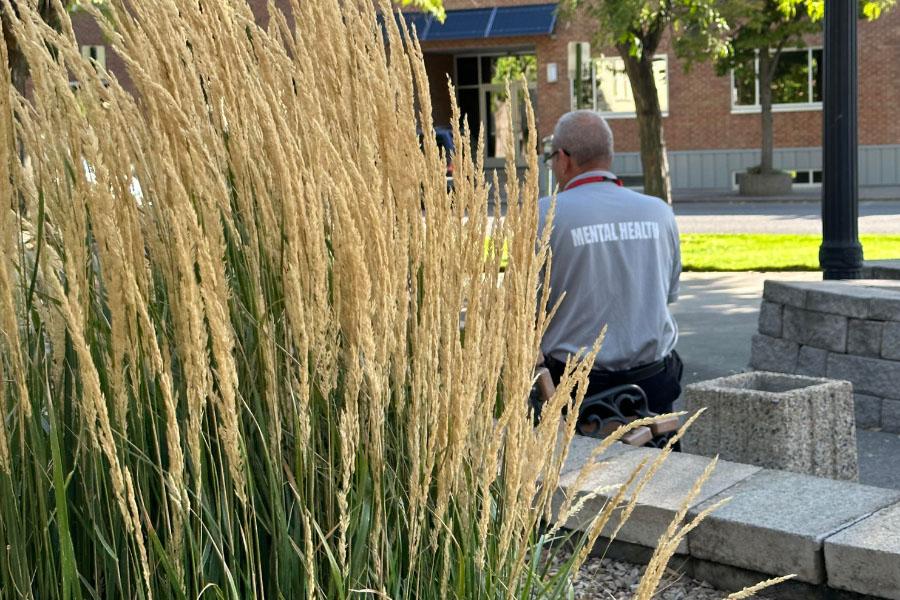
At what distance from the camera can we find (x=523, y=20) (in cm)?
3466

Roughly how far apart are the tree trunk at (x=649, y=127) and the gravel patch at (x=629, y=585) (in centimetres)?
1568

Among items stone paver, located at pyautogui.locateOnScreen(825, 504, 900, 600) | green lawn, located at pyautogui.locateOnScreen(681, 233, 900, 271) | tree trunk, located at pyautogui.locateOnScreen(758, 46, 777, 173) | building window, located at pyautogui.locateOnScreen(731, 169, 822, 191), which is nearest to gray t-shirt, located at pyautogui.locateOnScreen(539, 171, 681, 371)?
stone paver, located at pyautogui.locateOnScreen(825, 504, 900, 600)

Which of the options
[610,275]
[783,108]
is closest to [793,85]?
[783,108]

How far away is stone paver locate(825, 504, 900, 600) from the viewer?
308 cm

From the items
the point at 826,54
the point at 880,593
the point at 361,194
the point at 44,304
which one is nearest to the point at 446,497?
the point at 361,194

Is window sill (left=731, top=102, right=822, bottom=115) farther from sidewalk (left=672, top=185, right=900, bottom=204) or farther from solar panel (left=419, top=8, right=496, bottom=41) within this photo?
solar panel (left=419, top=8, right=496, bottom=41)

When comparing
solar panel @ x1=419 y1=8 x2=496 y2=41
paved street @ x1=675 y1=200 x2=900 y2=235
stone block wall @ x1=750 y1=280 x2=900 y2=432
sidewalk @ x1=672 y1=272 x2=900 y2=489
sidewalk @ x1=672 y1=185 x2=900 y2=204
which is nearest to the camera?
sidewalk @ x1=672 y1=272 x2=900 y2=489

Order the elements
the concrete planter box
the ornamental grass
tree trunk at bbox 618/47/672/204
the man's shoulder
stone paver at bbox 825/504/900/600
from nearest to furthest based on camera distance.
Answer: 1. the ornamental grass
2. stone paver at bbox 825/504/900/600
3. the concrete planter box
4. the man's shoulder
5. tree trunk at bbox 618/47/672/204

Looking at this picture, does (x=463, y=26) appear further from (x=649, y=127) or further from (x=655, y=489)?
(x=655, y=489)

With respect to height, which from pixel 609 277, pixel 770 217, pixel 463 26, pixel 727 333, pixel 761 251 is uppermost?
pixel 463 26

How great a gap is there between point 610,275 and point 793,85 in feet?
97.8

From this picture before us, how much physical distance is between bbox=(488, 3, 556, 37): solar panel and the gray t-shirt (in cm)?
2969

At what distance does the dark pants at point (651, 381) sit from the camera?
4.76m

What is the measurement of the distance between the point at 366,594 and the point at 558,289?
10.1ft
